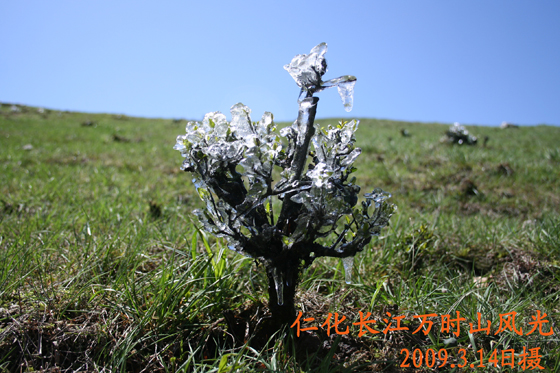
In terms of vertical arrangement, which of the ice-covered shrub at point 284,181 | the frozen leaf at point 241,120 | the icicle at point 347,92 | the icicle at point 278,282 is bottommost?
the icicle at point 278,282

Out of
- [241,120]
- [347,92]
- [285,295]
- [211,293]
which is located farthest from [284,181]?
[211,293]

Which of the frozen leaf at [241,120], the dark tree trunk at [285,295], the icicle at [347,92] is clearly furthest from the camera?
the dark tree trunk at [285,295]

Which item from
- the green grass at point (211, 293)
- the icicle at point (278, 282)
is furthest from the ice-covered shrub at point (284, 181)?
the green grass at point (211, 293)

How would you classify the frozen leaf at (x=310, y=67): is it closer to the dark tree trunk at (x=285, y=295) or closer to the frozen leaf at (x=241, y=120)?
the frozen leaf at (x=241, y=120)

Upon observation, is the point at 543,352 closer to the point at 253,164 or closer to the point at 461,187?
the point at 253,164

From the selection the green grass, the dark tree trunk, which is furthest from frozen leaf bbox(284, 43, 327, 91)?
the green grass

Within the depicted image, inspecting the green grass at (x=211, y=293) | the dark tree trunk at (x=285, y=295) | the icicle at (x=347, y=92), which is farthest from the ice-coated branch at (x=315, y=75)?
the green grass at (x=211, y=293)

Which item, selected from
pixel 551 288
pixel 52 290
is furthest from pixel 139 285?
pixel 551 288

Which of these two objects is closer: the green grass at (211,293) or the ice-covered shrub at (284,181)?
the ice-covered shrub at (284,181)

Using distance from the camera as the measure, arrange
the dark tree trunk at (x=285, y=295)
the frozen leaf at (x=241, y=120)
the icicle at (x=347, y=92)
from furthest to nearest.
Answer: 1. the dark tree trunk at (x=285, y=295)
2. the frozen leaf at (x=241, y=120)
3. the icicle at (x=347, y=92)

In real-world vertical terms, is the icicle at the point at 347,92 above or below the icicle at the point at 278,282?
above

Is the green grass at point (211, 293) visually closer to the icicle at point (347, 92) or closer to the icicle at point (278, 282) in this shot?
the icicle at point (278, 282)

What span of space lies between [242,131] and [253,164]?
23 centimetres

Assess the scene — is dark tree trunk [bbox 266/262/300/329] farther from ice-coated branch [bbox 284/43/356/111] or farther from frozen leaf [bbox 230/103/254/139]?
ice-coated branch [bbox 284/43/356/111]
